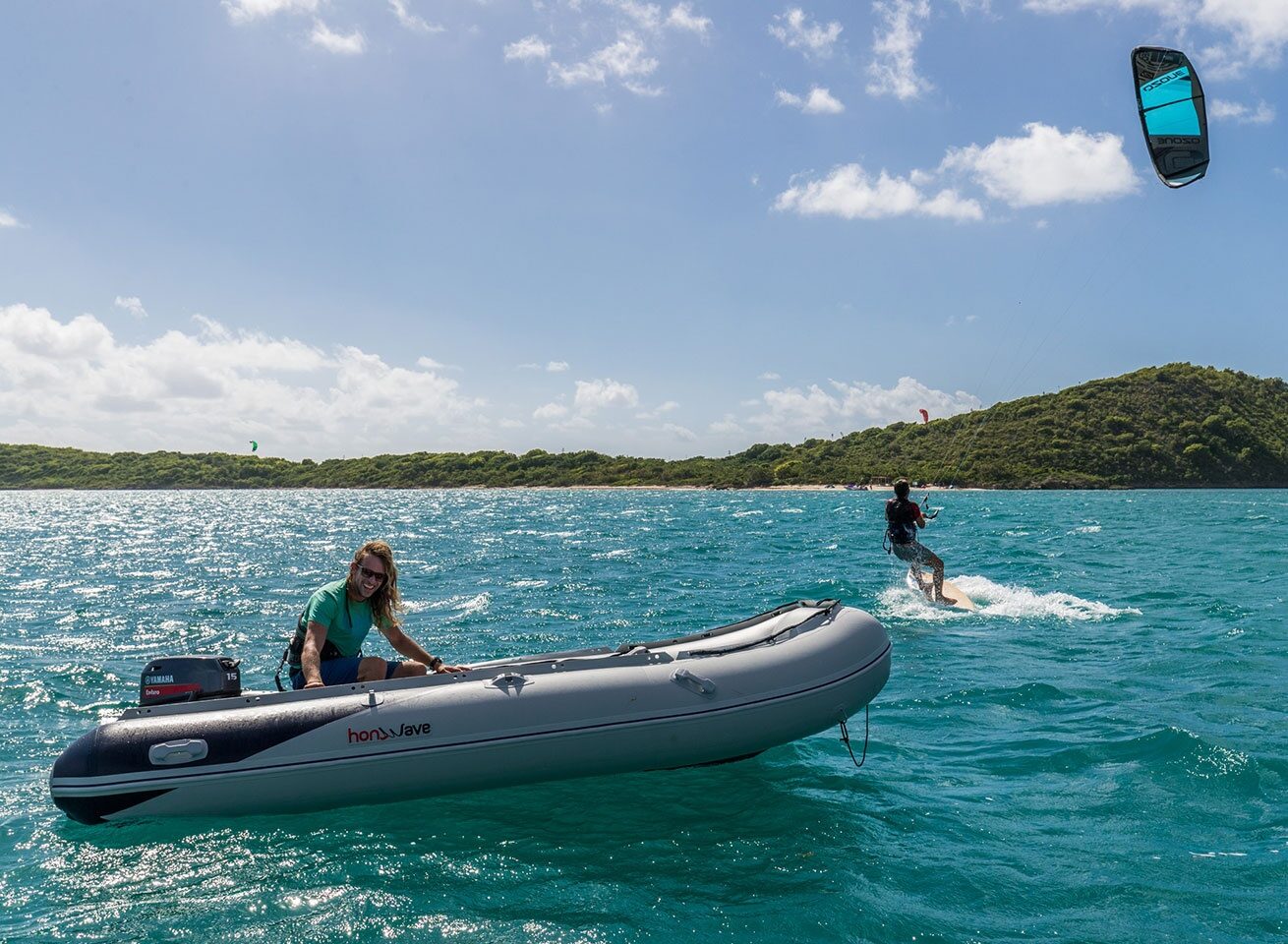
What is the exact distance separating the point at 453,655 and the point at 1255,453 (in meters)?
97.1

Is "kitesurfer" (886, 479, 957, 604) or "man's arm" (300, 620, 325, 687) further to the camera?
"kitesurfer" (886, 479, 957, 604)

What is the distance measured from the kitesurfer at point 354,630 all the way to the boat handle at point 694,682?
4.69 feet

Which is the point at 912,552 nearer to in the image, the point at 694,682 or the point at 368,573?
the point at 694,682

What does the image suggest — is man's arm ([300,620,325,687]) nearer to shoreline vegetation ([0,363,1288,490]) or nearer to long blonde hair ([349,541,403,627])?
long blonde hair ([349,541,403,627])

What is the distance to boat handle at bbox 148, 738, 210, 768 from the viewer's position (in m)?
4.89

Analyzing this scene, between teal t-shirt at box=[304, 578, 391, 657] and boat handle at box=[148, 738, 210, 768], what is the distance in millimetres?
946

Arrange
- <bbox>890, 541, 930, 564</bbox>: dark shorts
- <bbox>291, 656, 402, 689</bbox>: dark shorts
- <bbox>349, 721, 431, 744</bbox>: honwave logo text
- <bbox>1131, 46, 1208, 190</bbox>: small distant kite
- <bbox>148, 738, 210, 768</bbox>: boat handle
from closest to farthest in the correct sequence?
<bbox>148, 738, 210, 768</bbox>: boat handle, <bbox>349, 721, 431, 744</bbox>: honwave logo text, <bbox>291, 656, 402, 689</bbox>: dark shorts, <bbox>1131, 46, 1208, 190</bbox>: small distant kite, <bbox>890, 541, 930, 564</bbox>: dark shorts

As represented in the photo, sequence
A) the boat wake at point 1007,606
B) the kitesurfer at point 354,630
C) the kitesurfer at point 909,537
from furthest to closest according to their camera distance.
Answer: the kitesurfer at point 909,537
the boat wake at point 1007,606
the kitesurfer at point 354,630

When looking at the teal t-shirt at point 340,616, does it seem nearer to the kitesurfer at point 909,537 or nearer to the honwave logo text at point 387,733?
the honwave logo text at point 387,733

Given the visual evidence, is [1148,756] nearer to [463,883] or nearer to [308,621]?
[463,883]

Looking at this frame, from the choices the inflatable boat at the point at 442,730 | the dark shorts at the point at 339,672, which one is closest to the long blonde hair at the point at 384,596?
the dark shorts at the point at 339,672

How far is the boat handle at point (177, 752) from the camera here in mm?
4895

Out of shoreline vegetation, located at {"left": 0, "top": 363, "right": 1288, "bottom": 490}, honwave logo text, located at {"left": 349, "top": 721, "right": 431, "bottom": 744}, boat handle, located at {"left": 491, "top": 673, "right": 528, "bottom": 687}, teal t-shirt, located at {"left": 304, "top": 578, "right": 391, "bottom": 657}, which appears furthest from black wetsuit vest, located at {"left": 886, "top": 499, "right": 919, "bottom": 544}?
shoreline vegetation, located at {"left": 0, "top": 363, "right": 1288, "bottom": 490}

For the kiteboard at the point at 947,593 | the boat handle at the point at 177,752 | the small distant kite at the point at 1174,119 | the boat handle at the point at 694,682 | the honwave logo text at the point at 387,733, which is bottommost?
the kiteboard at the point at 947,593
